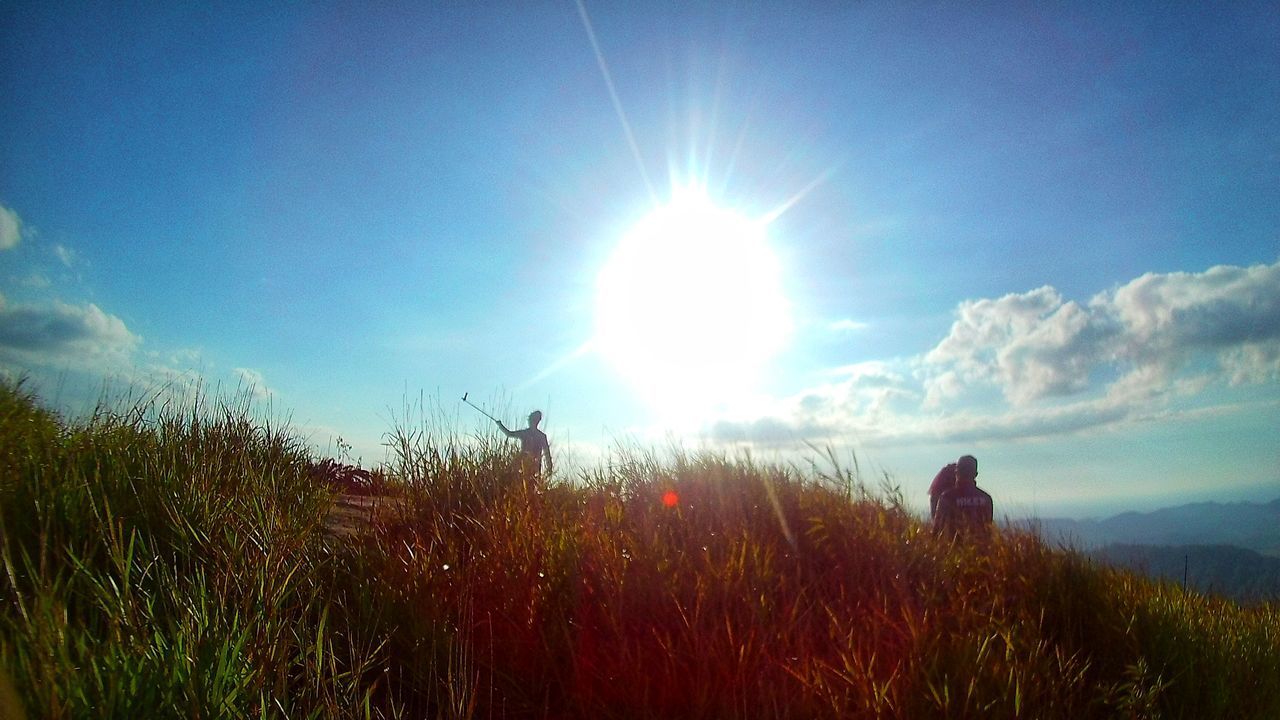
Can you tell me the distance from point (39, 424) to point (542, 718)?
5543 mm

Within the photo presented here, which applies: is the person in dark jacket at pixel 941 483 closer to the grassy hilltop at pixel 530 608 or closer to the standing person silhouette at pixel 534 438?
the grassy hilltop at pixel 530 608

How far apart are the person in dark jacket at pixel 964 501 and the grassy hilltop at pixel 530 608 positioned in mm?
1549

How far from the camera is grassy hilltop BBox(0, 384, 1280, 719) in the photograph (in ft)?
7.99

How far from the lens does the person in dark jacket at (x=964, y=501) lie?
319 inches

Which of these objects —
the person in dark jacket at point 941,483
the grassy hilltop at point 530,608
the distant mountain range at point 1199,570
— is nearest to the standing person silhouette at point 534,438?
the grassy hilltop at point 530,608

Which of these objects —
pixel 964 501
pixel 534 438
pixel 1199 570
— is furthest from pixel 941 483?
pixel 534 438

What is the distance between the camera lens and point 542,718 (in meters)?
3.48

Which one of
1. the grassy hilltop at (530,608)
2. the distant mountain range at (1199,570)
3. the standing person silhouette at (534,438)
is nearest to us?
the grassy hilltop at (530,608)

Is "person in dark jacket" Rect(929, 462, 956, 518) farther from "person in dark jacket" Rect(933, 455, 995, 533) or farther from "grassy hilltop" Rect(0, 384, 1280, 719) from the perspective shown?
"grassy hilltop" Rect(0, 384, 1280, 719)

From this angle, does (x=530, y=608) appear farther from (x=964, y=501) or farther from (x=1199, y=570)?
(x=1199, y=570)

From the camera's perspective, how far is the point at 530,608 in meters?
3.90

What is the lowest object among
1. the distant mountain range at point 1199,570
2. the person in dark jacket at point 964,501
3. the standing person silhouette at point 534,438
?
the distant mountain range at point 1199,570

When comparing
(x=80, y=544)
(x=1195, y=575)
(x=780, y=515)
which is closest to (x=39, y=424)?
(x=80, y=544)

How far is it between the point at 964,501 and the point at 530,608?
6261mm
